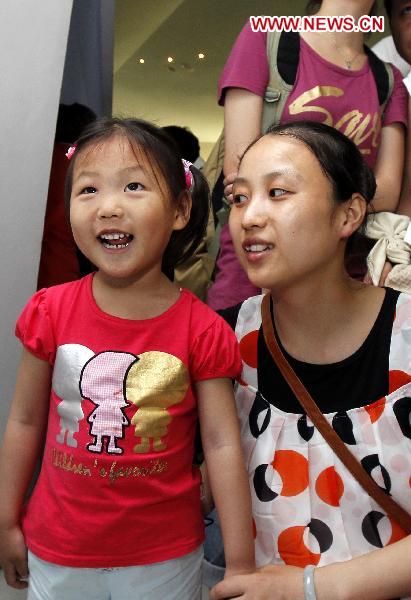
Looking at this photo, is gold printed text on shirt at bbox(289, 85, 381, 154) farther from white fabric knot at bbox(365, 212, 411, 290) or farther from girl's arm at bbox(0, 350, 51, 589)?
girl's arm at bbox(0, 350, 51, 589)

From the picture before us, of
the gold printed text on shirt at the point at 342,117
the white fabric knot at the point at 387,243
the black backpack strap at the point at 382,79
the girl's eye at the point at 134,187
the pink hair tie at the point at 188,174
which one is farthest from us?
the black backpack strap at the point at 382,79

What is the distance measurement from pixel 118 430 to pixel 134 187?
0.41 meters

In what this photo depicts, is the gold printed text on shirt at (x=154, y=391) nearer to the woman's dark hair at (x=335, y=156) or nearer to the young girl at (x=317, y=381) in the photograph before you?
the young girl at (x=317, y=381)

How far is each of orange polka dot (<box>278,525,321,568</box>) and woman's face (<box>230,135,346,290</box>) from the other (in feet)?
1.39

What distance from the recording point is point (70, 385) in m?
1.00

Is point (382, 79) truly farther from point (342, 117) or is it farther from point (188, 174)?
point (188, 174)

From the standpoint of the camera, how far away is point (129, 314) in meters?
1.04

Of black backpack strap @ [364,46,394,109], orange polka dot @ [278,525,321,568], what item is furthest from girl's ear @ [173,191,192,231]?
black backpack strap @ [364,46,394,109]

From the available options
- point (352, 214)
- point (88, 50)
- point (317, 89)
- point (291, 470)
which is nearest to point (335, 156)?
point (352, 214)

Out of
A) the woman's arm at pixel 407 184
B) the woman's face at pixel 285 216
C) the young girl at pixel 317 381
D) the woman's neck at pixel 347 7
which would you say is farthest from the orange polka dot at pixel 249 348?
the woman's neck at pixel 347 7

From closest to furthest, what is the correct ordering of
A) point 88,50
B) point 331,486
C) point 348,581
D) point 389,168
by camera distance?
1. point 348,581
2. point 331,486
3. point 389,168
4. point 88,50

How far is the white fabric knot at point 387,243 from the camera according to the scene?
4.18 ft

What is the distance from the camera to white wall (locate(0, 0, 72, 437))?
1.58 m

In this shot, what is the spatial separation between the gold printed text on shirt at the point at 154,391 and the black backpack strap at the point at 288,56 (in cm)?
81
